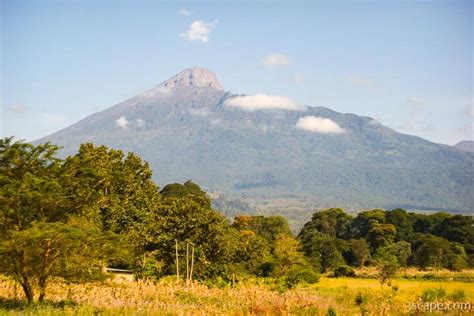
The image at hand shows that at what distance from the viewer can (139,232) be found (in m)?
31.5

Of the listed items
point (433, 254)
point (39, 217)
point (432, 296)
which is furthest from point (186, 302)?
point (433, 254)

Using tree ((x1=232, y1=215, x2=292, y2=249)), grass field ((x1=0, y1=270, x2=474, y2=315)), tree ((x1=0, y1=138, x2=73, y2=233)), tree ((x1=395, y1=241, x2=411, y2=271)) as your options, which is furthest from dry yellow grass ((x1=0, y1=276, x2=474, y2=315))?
tree ((x1=232, y1=215, x2=292, y2=249))

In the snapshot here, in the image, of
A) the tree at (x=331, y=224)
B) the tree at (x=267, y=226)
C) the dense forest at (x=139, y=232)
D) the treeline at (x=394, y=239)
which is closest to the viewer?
the dense forest at (x=139, y=232)

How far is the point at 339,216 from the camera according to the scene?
78.4m

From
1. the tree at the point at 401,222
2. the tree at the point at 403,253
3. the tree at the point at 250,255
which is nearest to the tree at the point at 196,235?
the tree at the point at 250,255

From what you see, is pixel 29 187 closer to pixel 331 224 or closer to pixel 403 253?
pixel 403 253

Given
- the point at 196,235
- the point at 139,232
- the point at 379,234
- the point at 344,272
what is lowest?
the point at 344,272

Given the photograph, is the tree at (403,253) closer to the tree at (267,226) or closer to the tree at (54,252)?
the tree at (267,226)

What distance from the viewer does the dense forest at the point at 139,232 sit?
1427cm

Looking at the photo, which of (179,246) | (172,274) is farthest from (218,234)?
(172,274)

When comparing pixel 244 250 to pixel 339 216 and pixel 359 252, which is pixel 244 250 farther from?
pixel 339 216

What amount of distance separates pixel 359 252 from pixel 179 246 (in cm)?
3208

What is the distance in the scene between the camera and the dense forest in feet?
46.8

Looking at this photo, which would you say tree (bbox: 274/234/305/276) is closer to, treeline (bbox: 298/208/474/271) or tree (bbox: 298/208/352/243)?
treeline (bbox: 298/208/474/271)
